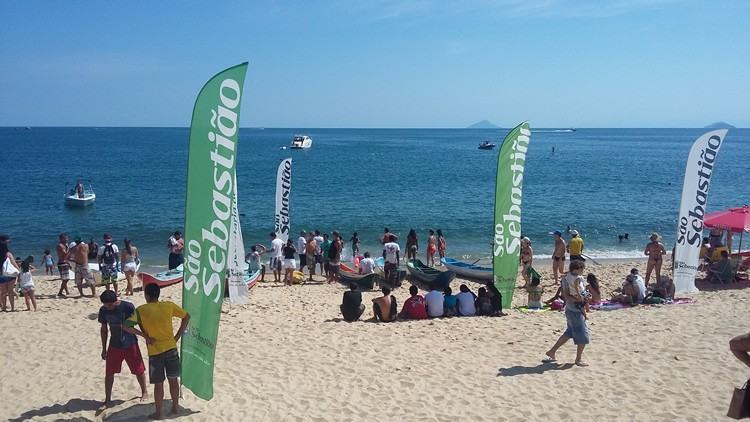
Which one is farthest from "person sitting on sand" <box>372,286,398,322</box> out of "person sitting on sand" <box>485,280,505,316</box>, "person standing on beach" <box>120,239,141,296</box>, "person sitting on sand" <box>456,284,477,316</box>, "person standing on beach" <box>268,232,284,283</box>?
"person standing on beach" <box>120,239,141,296</box>

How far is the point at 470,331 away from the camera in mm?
9758

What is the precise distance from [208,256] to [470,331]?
5198 mm

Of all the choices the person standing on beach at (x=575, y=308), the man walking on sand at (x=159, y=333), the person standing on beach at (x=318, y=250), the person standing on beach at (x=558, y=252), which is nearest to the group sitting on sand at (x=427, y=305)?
the person standing on beach at (x=575, y=308)

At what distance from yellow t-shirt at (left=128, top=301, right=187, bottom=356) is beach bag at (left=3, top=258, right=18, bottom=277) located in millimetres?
7524

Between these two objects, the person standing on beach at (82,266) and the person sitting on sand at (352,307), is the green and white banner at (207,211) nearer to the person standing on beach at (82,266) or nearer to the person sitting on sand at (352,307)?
the person sitting on sand at (352,307)

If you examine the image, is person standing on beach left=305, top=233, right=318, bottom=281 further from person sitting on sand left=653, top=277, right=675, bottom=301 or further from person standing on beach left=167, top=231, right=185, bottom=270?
person sitting on sand left=653, top=277, right=675, bottom=301

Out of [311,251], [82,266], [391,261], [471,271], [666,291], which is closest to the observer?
[666,291]

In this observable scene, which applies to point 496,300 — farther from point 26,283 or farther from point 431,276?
point 26,283

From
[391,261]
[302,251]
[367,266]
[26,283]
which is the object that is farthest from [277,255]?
[26,283]

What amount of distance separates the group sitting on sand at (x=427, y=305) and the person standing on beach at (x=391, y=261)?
4.39m

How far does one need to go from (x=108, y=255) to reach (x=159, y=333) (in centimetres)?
826

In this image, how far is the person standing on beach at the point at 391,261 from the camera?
15487 mm

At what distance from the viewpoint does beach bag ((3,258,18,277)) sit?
11664mm

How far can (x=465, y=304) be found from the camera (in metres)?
11.0
